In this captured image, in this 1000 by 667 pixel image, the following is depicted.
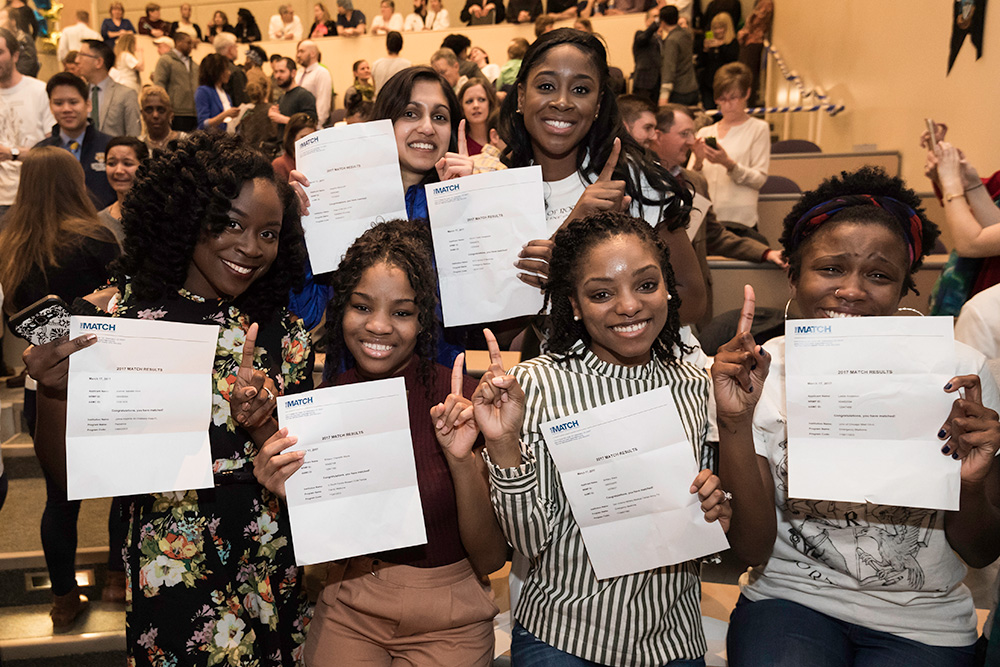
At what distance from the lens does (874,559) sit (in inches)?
73.5

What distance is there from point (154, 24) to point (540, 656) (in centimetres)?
1560

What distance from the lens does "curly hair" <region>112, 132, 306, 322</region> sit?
75.9 inches

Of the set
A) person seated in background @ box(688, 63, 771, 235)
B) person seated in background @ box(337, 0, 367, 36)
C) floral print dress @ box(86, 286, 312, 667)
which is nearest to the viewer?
floral print dress @ box(86, 286, 312, 667)

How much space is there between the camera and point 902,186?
2.05m

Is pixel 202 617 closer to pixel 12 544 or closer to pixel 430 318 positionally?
pixel 430 318

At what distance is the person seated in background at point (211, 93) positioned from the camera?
345 inches

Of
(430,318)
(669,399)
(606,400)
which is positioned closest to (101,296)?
(430,318)

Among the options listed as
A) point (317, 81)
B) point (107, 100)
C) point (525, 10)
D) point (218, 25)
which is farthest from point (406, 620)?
point (218, 25)

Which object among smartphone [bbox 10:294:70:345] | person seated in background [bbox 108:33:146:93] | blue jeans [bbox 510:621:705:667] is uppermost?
person seated in background [bbox 108:33:146:93]

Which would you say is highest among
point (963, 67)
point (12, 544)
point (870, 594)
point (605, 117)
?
point (963, 67)

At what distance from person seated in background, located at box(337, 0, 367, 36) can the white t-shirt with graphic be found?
14.6m

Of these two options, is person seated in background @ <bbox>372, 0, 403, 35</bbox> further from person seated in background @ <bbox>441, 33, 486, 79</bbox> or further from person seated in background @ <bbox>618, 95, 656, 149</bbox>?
person seated in background @ <bbox>618, 95, 656, 149</bbox>

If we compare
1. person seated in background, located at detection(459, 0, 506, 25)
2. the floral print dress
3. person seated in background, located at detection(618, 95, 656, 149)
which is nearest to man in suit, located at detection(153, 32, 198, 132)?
person seated in background, located at detection(459, 0, 506, 25)

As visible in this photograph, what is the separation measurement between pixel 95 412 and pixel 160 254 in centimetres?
43
